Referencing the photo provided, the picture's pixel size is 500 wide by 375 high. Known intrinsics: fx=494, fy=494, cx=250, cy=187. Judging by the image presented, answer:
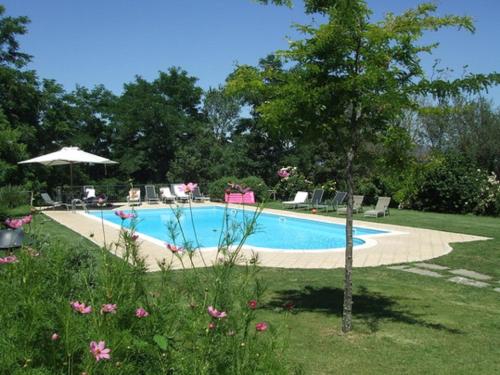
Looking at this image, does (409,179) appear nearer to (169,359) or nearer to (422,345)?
(422,345)

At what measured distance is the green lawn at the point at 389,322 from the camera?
3.90 m

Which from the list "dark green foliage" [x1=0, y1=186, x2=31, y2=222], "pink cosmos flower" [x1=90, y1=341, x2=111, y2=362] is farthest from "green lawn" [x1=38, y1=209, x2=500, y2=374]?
"pink cosmos flower" [x1=90, y1=341, x2=111, y2=362]

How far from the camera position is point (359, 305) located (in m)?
5.67

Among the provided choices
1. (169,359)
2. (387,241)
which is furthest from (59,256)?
(387,241)

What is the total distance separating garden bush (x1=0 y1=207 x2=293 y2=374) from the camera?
2.14 meters

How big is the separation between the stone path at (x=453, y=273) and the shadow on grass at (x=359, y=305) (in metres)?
1.55

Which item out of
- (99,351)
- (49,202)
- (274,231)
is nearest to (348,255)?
(99,351)

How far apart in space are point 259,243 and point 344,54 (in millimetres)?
9114

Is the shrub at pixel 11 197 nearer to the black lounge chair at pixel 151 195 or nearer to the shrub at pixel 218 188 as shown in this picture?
the shrub at pixel 218 188

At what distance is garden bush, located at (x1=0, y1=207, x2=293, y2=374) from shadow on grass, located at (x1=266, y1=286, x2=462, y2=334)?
8.69 feet

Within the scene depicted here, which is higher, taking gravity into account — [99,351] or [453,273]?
[99,351]

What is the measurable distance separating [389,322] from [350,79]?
2451 mm

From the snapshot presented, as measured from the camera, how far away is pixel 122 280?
254 cm

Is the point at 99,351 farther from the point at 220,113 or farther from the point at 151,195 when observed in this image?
the point at 220,113
